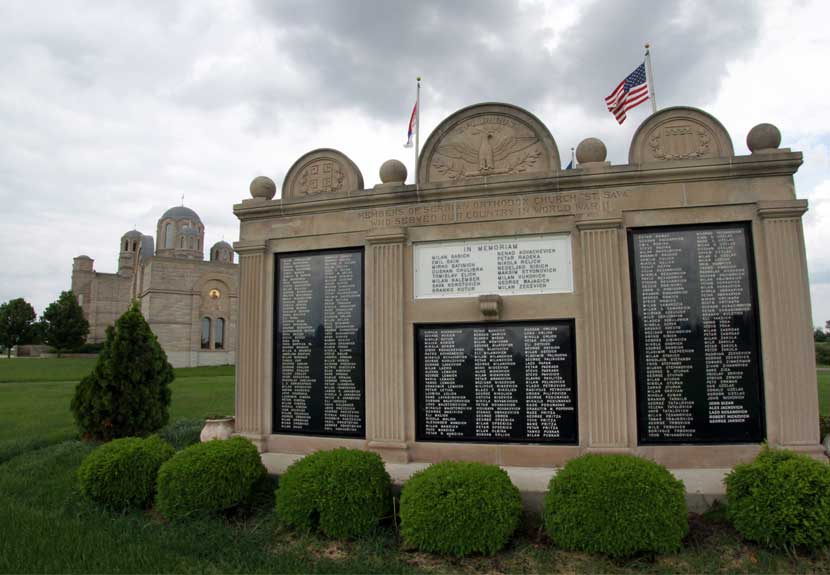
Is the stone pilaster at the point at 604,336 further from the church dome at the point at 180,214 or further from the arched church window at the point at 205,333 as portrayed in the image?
the church dome at the point at 180,214

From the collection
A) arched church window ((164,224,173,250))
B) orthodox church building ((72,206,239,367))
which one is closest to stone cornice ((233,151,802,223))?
orthodox church building ((72,206,239,367))

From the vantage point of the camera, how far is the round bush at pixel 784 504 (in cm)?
516

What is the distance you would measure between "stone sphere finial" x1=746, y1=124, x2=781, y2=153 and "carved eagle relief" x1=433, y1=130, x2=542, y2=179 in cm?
303

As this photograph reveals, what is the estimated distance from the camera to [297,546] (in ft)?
19.2

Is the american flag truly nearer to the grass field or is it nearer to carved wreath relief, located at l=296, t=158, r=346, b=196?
carved wreath relief, located at l=296, t=158, r=346, b=196

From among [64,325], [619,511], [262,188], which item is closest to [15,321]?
[64,325]

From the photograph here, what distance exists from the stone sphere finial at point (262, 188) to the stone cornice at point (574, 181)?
543 millimetres

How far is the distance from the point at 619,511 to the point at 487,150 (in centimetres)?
548

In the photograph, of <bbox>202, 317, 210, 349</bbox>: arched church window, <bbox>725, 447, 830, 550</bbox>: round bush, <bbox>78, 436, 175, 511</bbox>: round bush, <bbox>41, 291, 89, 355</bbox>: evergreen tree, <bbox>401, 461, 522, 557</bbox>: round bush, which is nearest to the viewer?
<bbox>725, 447, 830, 550</bbox>: round bush

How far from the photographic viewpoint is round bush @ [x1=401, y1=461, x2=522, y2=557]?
5.38 m

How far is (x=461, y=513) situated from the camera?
5434 millimetres

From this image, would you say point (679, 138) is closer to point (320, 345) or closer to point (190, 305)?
point (320, 345)

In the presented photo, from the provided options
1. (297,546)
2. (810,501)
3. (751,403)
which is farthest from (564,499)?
(751,403)

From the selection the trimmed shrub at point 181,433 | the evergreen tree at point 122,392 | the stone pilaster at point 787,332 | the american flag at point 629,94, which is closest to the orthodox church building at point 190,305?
the trimmed shrub at point 181,433
